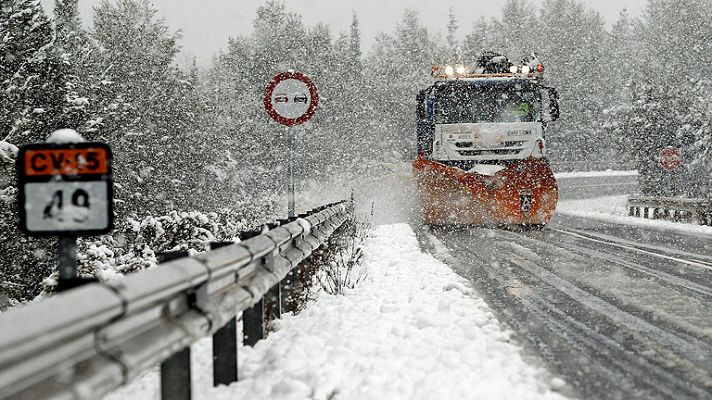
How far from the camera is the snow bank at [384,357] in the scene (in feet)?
12.5

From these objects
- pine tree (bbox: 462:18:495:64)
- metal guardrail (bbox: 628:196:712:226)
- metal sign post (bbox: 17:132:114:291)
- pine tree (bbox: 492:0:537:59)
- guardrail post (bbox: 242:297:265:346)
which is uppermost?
pine tree (bbox: 492:0:537:59)

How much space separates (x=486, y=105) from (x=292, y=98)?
7.76 meters

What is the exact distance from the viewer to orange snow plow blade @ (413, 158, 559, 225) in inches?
599

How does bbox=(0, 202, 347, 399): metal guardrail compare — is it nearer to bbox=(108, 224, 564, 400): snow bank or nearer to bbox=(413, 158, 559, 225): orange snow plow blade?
bbox=(108, 224, 564, 400): snow bank

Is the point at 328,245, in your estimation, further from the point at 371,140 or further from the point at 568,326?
the point at 371,140

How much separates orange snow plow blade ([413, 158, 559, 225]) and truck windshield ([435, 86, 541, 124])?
1.12 meters

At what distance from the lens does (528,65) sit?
16.6 metres

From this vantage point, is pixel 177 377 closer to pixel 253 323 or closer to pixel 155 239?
pixel 253 323

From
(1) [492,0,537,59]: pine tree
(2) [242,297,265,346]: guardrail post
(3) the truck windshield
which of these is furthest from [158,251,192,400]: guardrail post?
(1) [492,0,537,59]: pine tree

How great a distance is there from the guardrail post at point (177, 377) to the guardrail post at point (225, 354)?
0.72m

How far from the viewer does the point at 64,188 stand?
2895mm

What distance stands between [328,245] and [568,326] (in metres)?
4.32

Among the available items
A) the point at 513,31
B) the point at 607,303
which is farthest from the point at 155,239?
the point at 513,31

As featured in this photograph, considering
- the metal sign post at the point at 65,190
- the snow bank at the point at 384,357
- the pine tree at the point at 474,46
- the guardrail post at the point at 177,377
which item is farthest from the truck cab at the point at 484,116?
the pine tree at the point at 474,46
